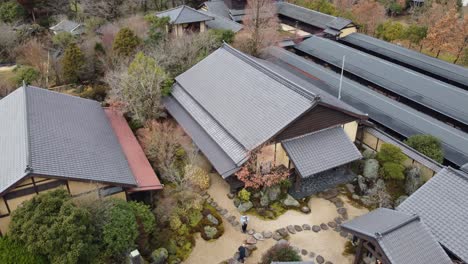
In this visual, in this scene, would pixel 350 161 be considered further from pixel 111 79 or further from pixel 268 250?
pixel 111 79

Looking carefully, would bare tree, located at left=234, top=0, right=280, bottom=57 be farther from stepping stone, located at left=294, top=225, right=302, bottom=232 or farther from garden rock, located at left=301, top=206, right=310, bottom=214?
stepping stone, located at left=294, top=225, right=302, bottom=232

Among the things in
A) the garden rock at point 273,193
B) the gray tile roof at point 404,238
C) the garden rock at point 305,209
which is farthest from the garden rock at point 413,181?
the garden rock at point 273,193

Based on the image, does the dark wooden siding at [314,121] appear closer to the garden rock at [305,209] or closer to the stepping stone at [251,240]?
the garden rock at [305,209]

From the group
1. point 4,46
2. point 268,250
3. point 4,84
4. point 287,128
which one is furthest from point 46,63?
point 268,250

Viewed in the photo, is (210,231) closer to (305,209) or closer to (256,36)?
(305,209)

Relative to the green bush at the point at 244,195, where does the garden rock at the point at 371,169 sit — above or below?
above

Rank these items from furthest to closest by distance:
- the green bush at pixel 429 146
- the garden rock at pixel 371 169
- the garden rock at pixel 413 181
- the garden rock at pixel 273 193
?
the garden rock at pixel 371 169, the green bush at pixel 429 146, the garden rock at pixel 413 181, the garden rock at pixel 273 193

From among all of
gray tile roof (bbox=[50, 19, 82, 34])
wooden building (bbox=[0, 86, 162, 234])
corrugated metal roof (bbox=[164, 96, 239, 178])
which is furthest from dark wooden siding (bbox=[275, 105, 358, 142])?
gray tile roof (bbox=[50, 19, 82, 34])

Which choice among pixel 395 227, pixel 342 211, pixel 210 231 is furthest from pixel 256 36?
pixel 395 227
